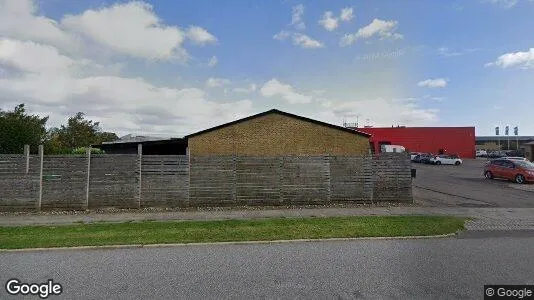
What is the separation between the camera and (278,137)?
24.2 meters

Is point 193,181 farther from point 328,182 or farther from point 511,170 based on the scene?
point 511,170

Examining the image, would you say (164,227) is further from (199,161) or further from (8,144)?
(8,144)

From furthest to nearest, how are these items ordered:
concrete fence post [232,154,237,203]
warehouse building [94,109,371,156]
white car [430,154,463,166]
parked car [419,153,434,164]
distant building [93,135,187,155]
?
parked car [419,153,434,164], white car [430,154,463,166], distant building [93,135,187,155], warehouse building [94,109,371,156], concrete fence post [232,154,237,203]

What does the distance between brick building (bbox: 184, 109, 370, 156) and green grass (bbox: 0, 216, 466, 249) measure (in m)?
12.9

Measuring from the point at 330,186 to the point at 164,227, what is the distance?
7.12 meters

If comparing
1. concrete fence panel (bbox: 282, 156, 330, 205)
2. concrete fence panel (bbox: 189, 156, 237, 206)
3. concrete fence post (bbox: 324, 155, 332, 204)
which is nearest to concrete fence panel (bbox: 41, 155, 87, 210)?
concrete fence panel (bbox: 189, 156, 237, 206)

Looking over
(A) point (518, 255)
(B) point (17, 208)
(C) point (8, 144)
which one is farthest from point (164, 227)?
(C) point (8, 144)

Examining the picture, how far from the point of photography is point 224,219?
1157 cm

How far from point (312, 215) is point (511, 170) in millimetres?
21174

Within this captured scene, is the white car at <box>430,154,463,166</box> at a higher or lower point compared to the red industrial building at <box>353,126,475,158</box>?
lower

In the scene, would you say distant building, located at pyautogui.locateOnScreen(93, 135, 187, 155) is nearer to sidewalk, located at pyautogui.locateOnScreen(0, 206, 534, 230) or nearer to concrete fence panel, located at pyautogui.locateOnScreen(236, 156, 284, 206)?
concrete fence panel, located at pyautogui.locateOnScreen(236, 156, 284, 206)

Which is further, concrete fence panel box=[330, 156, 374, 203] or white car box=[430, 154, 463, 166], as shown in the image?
white car box=[430, 154, 463, 166]

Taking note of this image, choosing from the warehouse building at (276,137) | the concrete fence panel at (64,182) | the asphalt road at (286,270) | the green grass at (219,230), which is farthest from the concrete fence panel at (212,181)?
the warehouse building at (276,137)

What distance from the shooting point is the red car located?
25.2m
